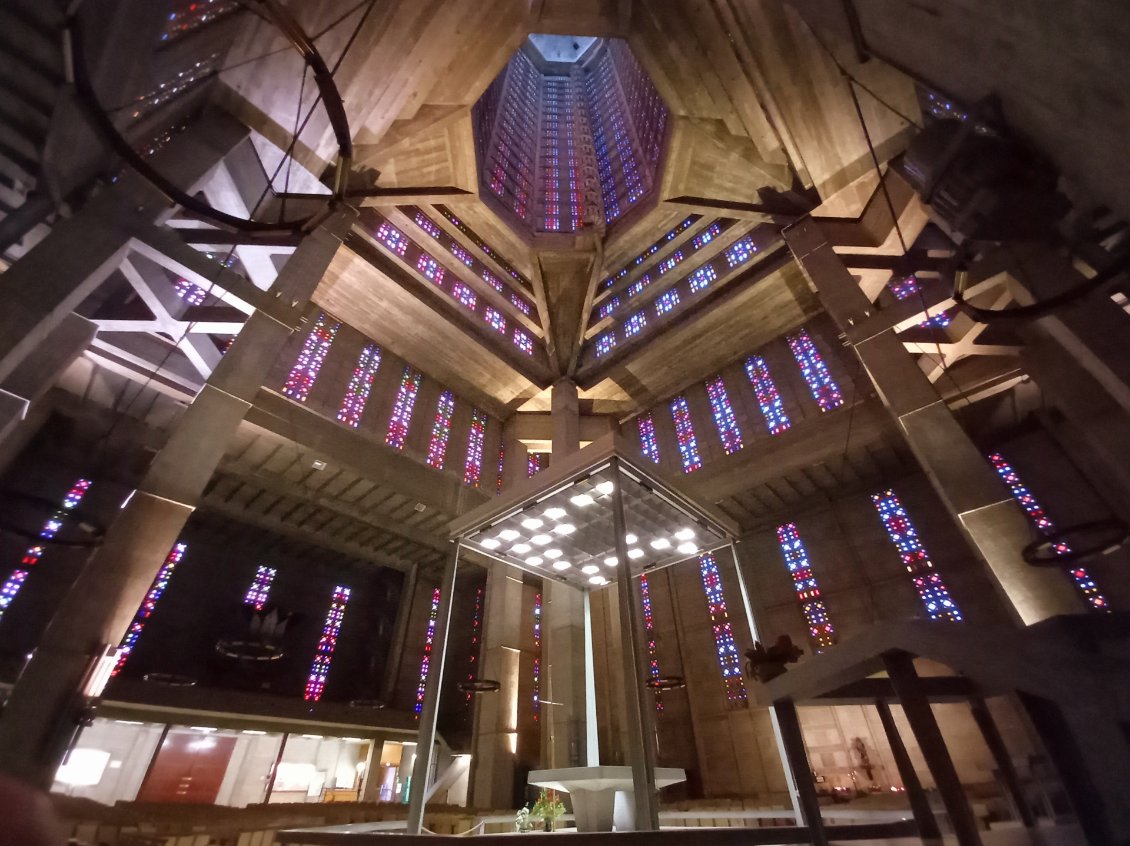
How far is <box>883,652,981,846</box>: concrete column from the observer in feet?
6.70

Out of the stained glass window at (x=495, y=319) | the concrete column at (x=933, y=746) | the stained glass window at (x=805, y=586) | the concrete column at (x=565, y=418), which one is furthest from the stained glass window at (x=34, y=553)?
the stained glass window at (x=805, y=586)

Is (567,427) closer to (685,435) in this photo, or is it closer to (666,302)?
(685,435)

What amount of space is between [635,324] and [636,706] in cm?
1511

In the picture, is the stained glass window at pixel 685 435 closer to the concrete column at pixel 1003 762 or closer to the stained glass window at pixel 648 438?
the stained glass window at pixel 648 438

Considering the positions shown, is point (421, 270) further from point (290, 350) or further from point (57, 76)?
point (57, 76)

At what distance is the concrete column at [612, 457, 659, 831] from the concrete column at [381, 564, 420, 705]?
16.1 meters

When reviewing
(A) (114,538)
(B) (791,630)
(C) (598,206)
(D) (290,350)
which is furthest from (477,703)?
(C) (598,206)

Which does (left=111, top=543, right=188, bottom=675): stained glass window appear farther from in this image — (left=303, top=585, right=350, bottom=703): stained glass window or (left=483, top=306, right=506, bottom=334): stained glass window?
(left=483, top=306, right=506, bottom=334): stained glass window

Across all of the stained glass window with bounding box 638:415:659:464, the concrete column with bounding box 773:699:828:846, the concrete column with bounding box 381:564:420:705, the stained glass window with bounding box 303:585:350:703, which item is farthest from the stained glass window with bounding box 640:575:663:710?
the concrete column with bounding box 773:699:828:846

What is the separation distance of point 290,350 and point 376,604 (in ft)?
37.5

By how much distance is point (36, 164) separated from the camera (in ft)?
25.9

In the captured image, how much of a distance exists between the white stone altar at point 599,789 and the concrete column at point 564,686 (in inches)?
220

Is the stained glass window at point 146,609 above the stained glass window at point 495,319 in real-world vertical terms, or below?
below

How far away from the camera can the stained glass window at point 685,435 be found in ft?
51.9
